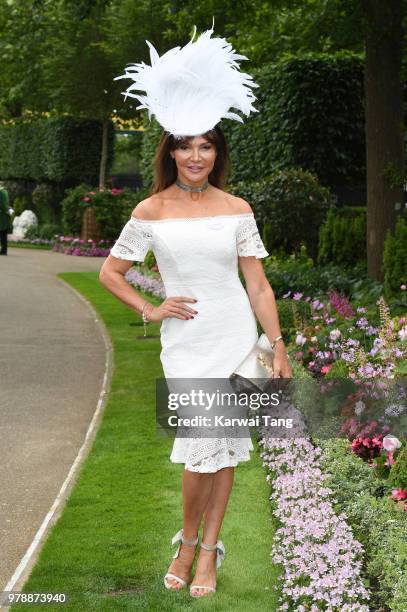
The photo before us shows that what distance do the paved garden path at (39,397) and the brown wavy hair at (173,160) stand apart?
2.00 metres

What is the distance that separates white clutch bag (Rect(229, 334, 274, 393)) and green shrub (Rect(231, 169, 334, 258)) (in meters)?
10.6

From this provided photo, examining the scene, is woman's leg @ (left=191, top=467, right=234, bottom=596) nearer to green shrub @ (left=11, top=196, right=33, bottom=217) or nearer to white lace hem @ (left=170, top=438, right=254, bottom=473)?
white lace hem @ (left=170, top=438, right=254, bottom=473)

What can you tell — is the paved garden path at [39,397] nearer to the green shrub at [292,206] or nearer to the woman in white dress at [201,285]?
the woman in white dress at [201,285]

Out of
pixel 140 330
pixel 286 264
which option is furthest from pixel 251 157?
pixel 140 330

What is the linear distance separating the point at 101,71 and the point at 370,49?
1972cm

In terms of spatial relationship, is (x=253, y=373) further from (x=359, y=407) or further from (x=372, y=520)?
(x=359, y=407)

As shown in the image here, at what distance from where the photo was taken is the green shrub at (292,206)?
14.8 metres

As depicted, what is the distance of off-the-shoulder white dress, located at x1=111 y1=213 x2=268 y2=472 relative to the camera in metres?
4.13

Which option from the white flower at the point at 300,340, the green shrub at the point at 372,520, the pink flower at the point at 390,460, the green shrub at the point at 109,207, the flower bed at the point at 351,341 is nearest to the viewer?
the green shrub at the point at 372,520

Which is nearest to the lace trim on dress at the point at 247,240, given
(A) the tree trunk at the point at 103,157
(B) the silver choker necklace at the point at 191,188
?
(B) the silver choker necklace at the point at 191,188

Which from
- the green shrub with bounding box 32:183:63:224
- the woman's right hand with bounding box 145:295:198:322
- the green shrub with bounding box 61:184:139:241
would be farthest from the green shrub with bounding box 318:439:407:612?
the green shrub with bounding box 32:183:63:224

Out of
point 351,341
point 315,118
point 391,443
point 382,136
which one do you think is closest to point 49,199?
point 315,118

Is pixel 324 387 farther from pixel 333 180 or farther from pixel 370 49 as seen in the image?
pixel 333 180

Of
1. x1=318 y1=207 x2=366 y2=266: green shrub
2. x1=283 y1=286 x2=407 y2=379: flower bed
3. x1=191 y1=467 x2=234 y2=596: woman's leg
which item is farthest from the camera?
x1=318 y1=207 x2=366 y2=266: green shrub
